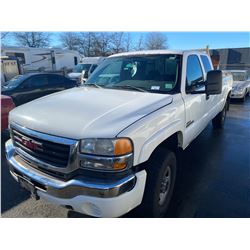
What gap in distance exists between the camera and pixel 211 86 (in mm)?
3164

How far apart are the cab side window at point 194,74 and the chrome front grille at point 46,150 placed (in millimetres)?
1970

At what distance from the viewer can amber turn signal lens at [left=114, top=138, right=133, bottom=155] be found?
6.56 ft

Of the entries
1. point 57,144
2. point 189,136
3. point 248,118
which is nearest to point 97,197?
point 57,144

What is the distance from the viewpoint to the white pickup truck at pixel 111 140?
2.02m

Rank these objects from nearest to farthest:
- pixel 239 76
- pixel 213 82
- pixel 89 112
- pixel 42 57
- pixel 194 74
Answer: pixel 89 112 → pixel 213 82 → pixel 194 74 → pixel 239 76 → pixel 42 57

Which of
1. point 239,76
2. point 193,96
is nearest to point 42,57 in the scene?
point 239,76

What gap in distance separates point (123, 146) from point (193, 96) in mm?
1794

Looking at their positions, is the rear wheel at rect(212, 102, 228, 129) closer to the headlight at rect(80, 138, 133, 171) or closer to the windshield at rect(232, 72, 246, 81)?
the headlight at rect(80, 138, 133, 171)

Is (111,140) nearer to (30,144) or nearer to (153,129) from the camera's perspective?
(153,129)

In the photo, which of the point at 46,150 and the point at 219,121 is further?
the point at 219,121

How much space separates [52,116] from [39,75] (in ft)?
24.2

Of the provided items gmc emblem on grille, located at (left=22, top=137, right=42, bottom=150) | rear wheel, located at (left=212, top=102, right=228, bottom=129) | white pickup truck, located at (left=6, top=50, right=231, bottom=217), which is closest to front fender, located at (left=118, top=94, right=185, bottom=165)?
white pickup truck, located at (left=6, top=50, right=231, bottom=217)

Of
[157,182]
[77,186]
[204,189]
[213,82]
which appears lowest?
[204,189]

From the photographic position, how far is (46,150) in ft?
7.36
